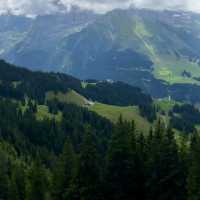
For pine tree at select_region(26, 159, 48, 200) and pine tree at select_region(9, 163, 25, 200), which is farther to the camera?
pine tree at select_region(9, 163, 25, 200)

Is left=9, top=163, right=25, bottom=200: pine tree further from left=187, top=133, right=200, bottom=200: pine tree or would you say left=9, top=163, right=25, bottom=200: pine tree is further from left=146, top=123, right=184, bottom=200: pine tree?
left=187, top=133, right=200, bottom=200: pine tree

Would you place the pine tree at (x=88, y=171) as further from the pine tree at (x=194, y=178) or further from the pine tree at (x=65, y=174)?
the pine tree at (x=194, y=178)

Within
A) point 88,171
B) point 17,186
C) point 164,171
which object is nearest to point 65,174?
point 88,171

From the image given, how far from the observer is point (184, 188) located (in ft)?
196

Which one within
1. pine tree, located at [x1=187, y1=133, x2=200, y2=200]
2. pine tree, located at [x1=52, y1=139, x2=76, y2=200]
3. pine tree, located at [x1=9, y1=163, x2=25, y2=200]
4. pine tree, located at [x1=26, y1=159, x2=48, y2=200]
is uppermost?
pine tree, located at [x1=187, y1=133, x2=200, y2=200]

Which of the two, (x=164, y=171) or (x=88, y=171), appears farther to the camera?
(x=88, y=171)

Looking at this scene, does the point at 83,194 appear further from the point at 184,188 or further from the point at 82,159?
the point at 184,188

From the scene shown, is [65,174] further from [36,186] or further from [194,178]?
[36,186]

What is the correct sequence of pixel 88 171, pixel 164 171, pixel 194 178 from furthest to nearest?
pixel 88 171 < pixel 164 171 < pixel 194 178

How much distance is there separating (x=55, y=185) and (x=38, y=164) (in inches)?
685

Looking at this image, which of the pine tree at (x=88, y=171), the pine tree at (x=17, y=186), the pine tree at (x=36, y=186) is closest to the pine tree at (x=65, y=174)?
the pine tree at (x=88, y=171)

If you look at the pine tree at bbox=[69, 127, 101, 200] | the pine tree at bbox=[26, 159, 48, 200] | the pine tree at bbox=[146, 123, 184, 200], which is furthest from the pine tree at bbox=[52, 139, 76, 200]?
the pine tree at bbox=[26, 159, 48, 200]

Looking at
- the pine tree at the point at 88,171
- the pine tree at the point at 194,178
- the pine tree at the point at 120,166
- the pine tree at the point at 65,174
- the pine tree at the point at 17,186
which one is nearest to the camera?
the pine tree at the point at 194,178

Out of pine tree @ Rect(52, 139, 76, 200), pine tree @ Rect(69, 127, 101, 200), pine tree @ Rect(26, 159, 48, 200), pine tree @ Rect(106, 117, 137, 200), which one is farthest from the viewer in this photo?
pine tree @ Rect(26, 159, 48, 200)
